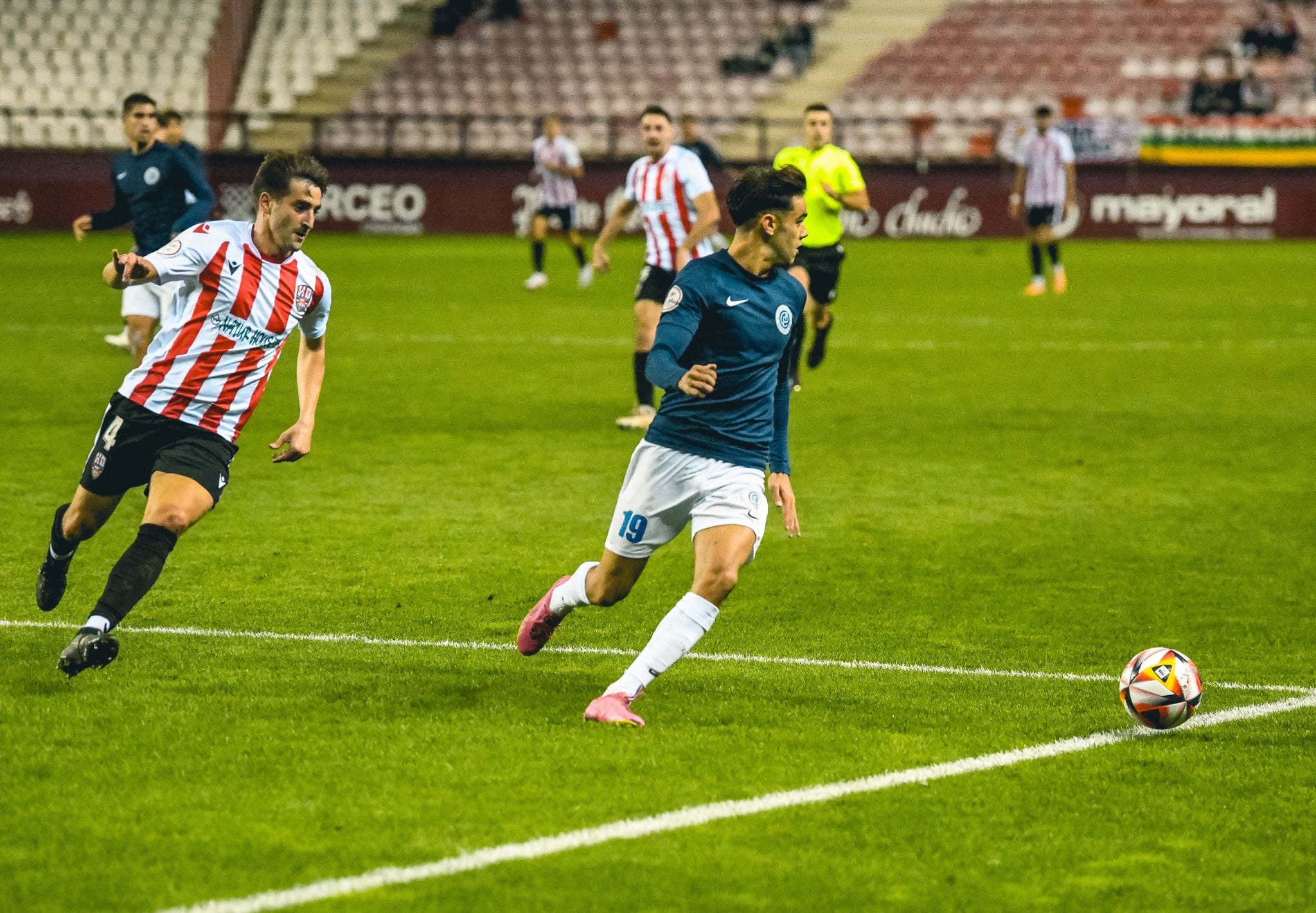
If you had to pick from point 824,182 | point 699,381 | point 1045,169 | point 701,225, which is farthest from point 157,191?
point 1045,169

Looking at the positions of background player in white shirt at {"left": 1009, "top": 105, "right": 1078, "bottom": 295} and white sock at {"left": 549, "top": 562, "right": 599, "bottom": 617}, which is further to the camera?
background player in white shirt at {"left": 1009, "top": 105, "right": 1078, "bottom": 295}

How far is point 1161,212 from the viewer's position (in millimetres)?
32969

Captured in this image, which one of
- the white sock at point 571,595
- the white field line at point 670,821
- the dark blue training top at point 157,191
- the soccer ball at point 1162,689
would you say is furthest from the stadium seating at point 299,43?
the white field line at point 670,821

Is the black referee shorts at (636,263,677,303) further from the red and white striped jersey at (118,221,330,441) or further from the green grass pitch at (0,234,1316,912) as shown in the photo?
the red and white striped jersey at (118,221,330,441)

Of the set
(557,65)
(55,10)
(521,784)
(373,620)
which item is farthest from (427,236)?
(521,784)

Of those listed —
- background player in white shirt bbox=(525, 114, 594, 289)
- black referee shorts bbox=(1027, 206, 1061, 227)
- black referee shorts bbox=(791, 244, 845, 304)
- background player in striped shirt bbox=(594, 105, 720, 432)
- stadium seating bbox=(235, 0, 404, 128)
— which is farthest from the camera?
stadium seating bbox=(235, 0, 404, 128)

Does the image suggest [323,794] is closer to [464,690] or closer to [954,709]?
[464,690]

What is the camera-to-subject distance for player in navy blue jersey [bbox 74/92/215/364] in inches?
507

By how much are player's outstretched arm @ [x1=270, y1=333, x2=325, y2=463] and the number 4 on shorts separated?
0.51m

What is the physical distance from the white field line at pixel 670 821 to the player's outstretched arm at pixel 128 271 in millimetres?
2264

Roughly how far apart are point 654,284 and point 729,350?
6563mm

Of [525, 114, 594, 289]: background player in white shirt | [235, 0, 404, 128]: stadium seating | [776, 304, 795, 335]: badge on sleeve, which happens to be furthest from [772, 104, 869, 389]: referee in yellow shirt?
[235, 0, 404, 128]: stadium seating

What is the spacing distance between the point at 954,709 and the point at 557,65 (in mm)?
34849

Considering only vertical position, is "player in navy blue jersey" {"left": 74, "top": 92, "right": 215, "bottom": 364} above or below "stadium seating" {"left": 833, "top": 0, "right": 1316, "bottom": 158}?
above
